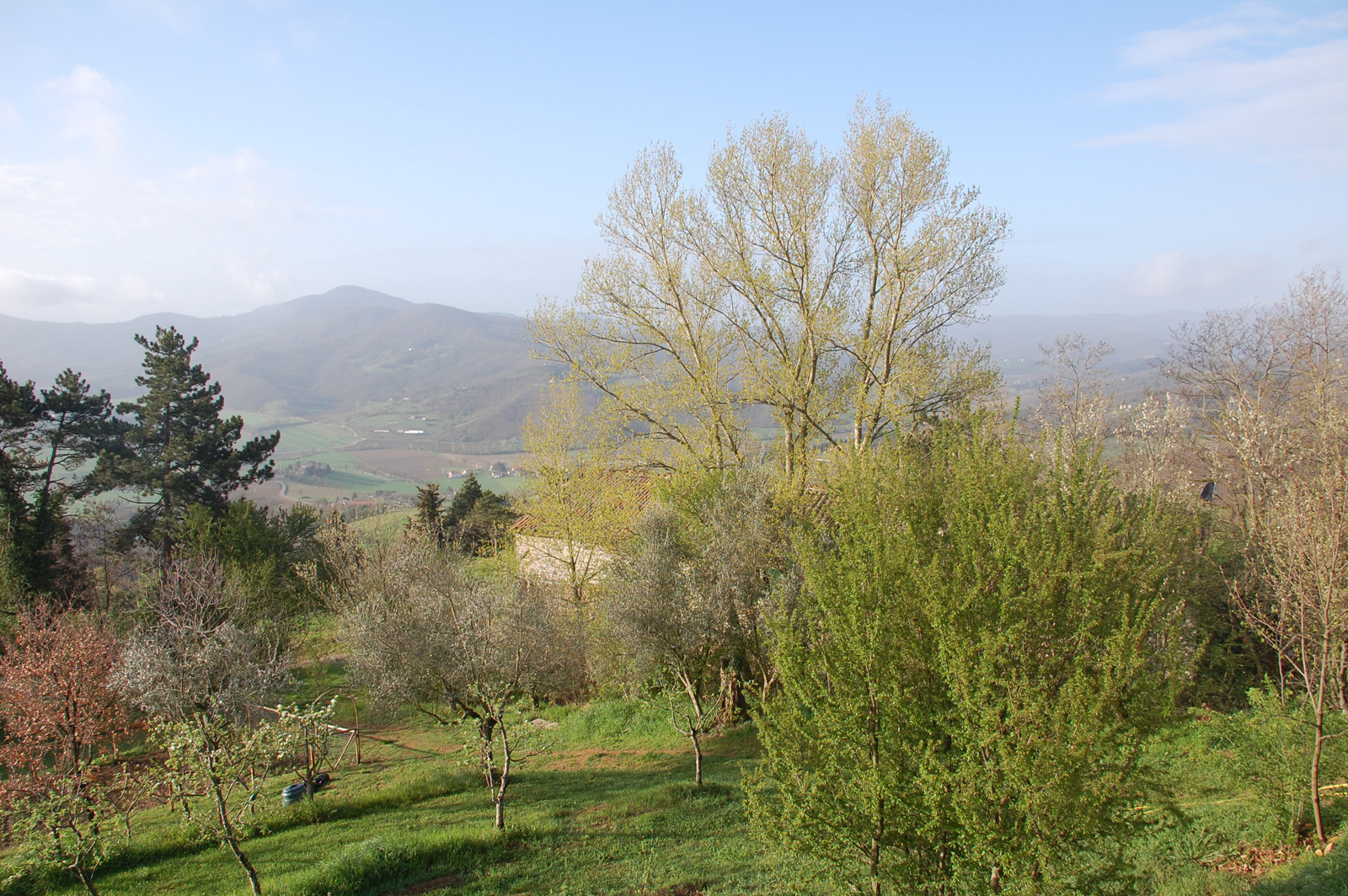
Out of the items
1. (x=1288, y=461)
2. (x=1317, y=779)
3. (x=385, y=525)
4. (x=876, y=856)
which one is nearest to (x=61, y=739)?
(x=876, y=856)

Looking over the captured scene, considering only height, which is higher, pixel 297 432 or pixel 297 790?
pixel 297 432

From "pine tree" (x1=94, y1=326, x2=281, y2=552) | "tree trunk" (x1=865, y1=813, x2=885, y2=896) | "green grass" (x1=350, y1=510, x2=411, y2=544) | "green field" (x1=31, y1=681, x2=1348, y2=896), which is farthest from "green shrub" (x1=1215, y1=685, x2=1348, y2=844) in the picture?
"pine tree" (x1=94, y1=326, x2=281, y2=552)

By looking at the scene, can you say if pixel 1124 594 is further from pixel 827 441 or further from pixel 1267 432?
pixel 1267 432

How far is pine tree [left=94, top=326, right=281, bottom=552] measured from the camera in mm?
34969

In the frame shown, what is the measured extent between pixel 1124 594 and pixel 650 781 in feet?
39.7

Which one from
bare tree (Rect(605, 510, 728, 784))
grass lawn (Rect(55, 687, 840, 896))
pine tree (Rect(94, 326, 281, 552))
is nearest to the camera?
grass lawn (Rect(55, 687, 840, 896))

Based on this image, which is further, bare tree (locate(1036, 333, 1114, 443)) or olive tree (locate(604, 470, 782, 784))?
bare tree (locate(1036, 333, 1114, 443))

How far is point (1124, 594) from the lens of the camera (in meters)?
6.91

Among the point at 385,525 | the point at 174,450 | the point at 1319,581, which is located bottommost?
the point at 385,525

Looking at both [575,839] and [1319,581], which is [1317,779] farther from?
[575,839]

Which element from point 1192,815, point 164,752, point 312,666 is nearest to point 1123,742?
point 1192,815

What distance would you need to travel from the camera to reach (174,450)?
1395 inches

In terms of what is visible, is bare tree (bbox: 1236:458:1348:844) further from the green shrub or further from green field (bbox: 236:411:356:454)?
green field (bbox: 236:411:356:454)

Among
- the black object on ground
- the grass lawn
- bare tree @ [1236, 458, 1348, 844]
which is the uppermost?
bare tree @ [1236, 458, 1348, 844]
